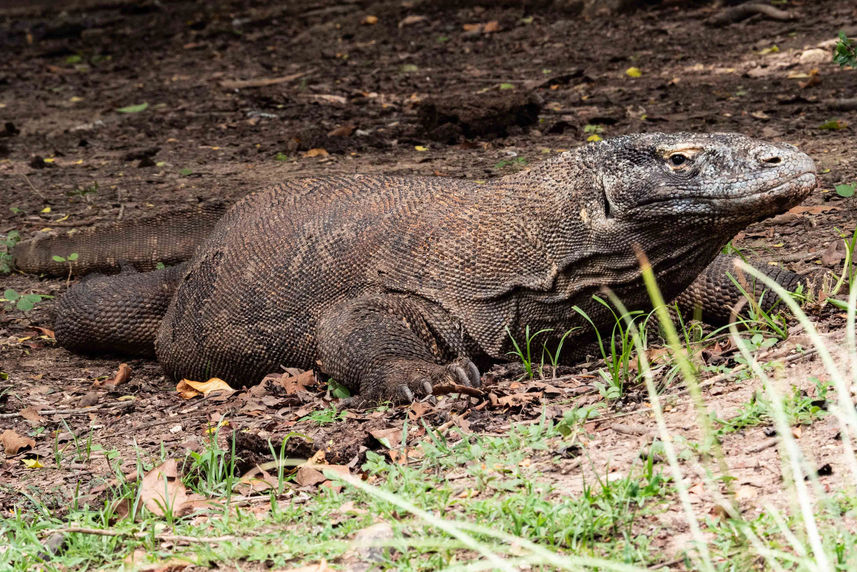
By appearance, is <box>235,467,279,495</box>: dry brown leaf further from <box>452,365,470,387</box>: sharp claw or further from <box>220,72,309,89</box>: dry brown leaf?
<box>220,72,309,89</box>: dry brown leaf

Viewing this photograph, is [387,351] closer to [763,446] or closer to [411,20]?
[763,446]

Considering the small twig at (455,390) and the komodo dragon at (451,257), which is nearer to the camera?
the small twig at (455,390)

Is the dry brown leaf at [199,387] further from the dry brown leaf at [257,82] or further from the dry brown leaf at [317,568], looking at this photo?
the dry brown leaf at [257,82]

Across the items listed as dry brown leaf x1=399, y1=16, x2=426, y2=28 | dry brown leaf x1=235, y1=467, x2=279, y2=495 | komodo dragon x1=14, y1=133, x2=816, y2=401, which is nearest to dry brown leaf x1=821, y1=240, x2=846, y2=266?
komodo dragon x1=14, y1=133, x2=816, y2=401

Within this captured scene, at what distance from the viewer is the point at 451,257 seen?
4.30 meters

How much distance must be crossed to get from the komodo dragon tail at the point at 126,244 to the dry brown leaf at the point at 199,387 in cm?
137

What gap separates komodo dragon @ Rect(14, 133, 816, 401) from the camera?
150 inches

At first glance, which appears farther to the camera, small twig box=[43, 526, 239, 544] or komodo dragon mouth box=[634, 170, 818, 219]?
komodo dragon mouth box=[634, 170, 818, 219]

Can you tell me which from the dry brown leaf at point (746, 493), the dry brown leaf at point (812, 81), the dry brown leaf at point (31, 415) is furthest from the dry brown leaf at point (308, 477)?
the dry brown leaf at point (812, 81)

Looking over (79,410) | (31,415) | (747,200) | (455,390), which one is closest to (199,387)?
(79,410)

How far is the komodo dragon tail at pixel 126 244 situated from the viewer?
614 centimetres

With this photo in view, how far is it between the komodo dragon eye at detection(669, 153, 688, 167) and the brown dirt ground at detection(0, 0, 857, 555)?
0.75 metres

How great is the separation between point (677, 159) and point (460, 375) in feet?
3.72

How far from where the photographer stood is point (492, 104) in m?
7.98
